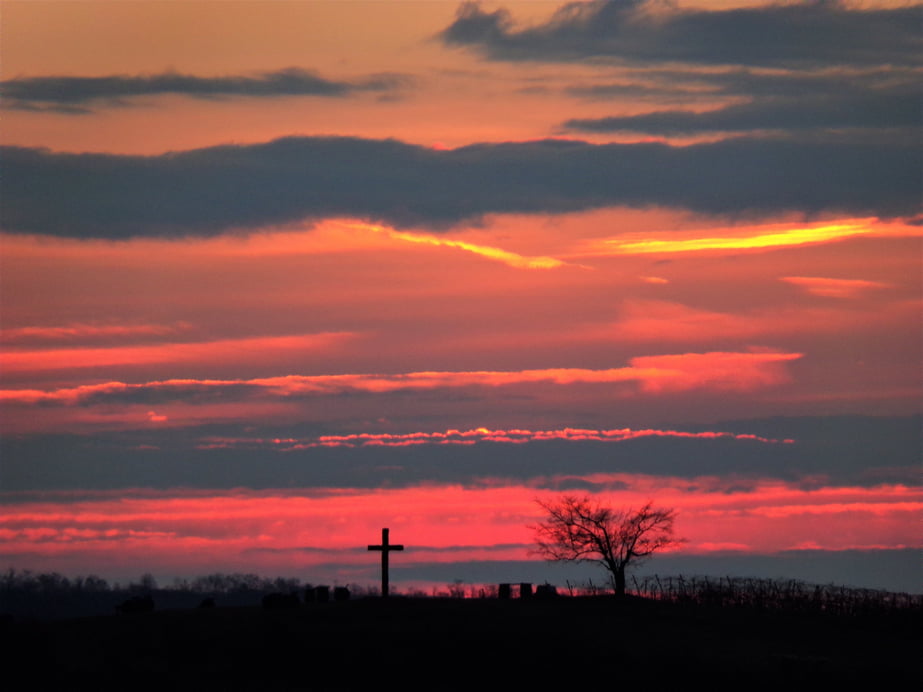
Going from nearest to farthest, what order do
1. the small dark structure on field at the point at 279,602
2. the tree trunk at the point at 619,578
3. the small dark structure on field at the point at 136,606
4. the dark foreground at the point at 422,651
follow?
1. the dark foreground at the point at 422,651
2. the small dark structure on field at the point at 279,602
3. the small dark structure on field at the point at 136,606
4. the tree trunk at the point at 619,578

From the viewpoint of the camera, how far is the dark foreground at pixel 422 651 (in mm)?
43938

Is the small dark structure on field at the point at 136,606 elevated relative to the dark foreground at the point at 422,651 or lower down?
elevated

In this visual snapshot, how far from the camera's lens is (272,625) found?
48750mm

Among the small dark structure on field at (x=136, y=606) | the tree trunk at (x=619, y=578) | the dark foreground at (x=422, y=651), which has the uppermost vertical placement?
the tree trunk at (x=619, y=578)

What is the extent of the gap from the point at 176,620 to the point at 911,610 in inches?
1355

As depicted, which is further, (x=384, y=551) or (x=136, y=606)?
(x=384, y=551)

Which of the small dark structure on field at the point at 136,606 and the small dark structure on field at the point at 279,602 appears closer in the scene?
the small dark structure on field at the point at 279,602

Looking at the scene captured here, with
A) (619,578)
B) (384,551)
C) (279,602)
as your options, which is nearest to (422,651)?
(279,602)

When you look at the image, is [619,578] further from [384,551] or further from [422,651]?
[422,651]

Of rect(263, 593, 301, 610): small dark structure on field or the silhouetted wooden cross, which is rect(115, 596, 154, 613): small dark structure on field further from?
the silhouetted wooden cross

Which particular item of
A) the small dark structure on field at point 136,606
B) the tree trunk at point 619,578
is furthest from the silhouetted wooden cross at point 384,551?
the tree trunk at point 619,578

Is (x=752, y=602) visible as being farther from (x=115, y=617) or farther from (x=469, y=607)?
(x=115, y=617)

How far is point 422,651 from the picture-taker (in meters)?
46.2

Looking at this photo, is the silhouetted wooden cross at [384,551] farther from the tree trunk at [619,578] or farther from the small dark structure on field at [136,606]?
the tree trunk at [619,578]
